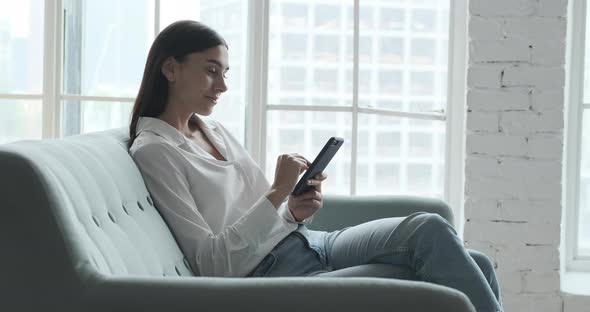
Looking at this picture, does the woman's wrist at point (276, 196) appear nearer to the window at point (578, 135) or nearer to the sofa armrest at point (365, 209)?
the sofa armrest at point (365, 209)

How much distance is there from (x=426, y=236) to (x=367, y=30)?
1.78m

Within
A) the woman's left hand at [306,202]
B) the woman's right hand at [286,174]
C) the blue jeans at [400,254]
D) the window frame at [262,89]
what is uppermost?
the window frame at [262,89]

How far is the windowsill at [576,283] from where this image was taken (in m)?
3.23

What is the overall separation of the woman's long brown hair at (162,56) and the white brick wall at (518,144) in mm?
1284

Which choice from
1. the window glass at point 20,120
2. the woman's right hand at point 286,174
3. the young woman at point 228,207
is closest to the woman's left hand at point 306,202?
the young woman at point 228,207

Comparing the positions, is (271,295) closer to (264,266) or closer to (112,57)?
(264,266)

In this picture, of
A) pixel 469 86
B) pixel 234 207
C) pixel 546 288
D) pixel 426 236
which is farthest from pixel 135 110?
pixel 546 288

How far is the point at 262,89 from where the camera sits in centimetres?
365

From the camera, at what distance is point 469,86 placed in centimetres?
321

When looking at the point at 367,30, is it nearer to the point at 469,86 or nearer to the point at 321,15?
the point at 321,15

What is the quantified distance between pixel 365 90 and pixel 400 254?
1678mm

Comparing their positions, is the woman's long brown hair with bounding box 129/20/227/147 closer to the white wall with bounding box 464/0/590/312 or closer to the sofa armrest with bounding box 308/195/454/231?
the sofa armrest with bounding box 308/195/454/231

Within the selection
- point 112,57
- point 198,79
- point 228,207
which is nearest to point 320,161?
point 228,207

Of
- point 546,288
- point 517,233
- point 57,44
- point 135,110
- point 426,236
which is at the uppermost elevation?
point 57,44
